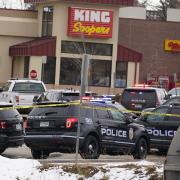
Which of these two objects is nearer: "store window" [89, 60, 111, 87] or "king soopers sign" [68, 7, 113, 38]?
"king soopers sign" [68, 7, 113, 38]

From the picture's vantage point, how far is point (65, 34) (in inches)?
1868

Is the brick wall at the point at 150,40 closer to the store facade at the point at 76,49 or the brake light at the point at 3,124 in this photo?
the store facade at the point at 76,49

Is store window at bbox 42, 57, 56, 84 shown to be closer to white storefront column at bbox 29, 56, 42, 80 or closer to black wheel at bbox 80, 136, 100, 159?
white storefront column at bbox 29, 56, 42, 80

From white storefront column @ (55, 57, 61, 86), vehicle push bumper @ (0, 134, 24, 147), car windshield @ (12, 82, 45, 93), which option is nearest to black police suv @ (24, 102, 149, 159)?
vehicle push bumper @ (0, 134, 24, 147)

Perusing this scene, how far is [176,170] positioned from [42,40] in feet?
135

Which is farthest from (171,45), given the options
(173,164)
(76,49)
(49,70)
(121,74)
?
(173,164)

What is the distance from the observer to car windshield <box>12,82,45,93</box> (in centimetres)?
3206

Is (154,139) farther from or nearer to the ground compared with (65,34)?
nearer to the ground

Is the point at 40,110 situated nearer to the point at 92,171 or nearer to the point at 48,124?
the point at 48,124

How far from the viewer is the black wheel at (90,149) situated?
16484 millimetres

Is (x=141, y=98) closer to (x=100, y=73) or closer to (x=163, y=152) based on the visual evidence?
(x=163, y=152)

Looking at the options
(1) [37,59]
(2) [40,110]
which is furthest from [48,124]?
(1) [37,59]

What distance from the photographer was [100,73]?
48.7m

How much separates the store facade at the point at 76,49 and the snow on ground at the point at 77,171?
34.7m
